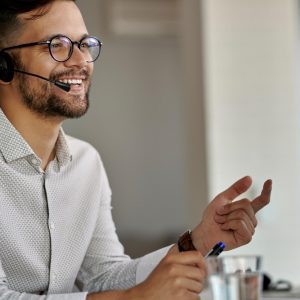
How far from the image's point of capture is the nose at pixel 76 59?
1643 mm

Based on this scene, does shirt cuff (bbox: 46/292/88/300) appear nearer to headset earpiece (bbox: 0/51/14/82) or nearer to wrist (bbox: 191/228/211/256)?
wrist (bbox: 191/228/211/256)

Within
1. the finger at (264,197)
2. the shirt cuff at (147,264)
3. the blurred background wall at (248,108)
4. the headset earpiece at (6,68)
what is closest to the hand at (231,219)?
the finger at (264,197)

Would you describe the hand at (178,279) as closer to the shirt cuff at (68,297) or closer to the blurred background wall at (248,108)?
the shirt cuff at (68,297)

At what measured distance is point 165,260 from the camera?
126 centimetres

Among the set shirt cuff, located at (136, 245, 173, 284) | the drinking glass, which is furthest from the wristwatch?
the drinking glass

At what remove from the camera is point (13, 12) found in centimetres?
169

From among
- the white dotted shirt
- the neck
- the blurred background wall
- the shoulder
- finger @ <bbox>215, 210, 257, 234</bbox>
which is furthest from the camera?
the blurred background wall

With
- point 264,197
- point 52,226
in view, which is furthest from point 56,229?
point 264,197

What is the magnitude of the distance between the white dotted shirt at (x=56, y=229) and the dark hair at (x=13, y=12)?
0.66ft

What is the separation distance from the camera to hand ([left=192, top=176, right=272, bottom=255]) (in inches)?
58.6

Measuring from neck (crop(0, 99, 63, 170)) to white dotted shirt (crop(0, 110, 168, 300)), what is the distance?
0.12 feet

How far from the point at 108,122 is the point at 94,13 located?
0.78 meters

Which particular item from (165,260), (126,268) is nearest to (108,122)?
(126,268)

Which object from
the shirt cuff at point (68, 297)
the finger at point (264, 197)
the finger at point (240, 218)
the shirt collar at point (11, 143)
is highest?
the shirt collar at point (11, 143)
